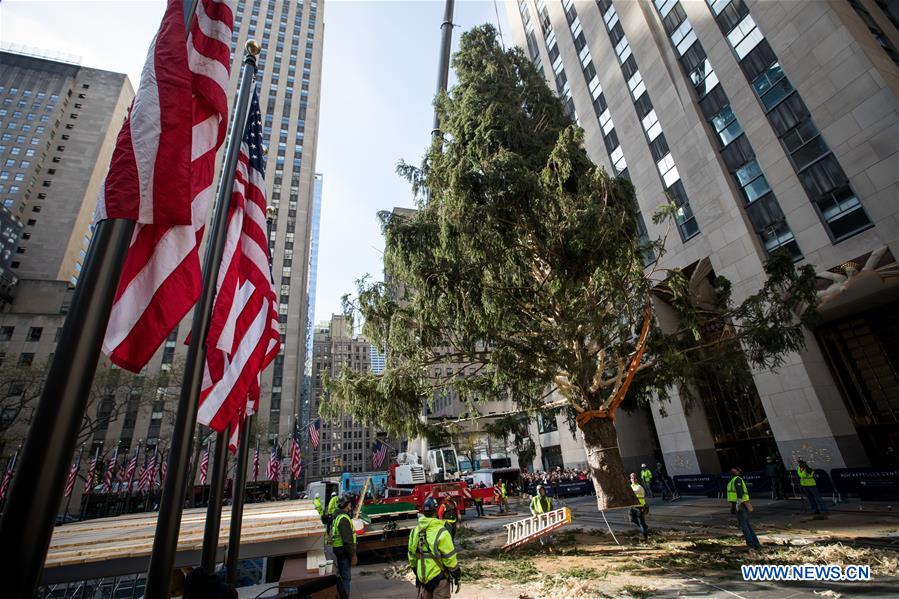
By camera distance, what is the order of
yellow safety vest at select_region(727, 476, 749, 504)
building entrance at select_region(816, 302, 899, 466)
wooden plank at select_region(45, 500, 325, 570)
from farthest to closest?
building entrance at select_region(816, 302, 899, 466) < yellow safety vest at select_region(727, 476, 749, 504) < wooden plank at select_region(45, 500, 325, 570)

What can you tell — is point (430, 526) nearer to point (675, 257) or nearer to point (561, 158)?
point (561, 158)

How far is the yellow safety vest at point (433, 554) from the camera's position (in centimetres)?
633

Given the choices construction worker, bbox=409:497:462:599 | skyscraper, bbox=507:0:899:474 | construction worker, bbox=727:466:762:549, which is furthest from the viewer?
skyscraper, bbox=507:0:899:474

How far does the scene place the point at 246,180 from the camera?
241 inches

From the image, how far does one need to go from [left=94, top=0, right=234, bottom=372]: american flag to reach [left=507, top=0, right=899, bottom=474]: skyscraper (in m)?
16.7

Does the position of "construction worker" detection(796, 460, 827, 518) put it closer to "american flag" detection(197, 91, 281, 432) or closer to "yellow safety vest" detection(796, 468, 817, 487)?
"yellow safety vest" detection(796, 468, 817, 487)

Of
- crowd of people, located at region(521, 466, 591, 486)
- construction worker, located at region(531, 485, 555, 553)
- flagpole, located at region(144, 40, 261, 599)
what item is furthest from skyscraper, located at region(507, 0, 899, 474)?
flagpole, located at region(144, 40, 261, 599)

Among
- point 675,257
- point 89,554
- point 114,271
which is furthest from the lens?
point 675,257

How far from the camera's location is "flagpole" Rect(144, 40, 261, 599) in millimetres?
3316

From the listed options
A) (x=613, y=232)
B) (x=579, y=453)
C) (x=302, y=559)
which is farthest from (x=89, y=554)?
(x=579, y=453)

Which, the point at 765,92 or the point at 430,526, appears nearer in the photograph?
the point at 430,526

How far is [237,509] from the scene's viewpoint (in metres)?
5.61

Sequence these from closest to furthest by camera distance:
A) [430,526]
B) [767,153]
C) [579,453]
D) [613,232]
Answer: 1. [430,526]
2. [613,232]
3. [767,153]
4. [579,453]

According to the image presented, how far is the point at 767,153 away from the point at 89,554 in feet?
97.7
